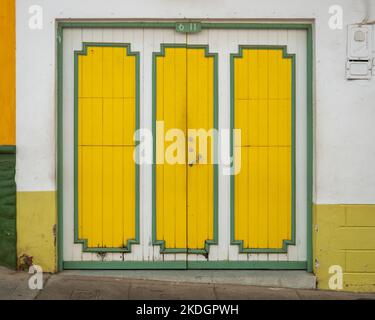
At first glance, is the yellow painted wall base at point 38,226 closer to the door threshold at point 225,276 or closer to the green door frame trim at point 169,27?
the green door frame trim at point 169,27

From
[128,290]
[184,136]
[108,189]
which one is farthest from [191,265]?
[184,136]

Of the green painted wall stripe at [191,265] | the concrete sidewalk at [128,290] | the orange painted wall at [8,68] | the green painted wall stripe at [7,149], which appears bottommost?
the concrete sidewalk at [128,290]

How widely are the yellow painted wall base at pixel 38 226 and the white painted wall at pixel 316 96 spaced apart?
0.11 metres

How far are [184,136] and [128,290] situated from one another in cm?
173

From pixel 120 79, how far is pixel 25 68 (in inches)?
39.4

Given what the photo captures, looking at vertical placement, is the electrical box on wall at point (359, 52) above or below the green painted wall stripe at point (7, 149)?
above

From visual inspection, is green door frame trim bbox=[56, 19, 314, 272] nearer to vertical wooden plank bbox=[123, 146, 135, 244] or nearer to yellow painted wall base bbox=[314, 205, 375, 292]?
yellow painted wall base bbox=[314, 205, 375, 292]

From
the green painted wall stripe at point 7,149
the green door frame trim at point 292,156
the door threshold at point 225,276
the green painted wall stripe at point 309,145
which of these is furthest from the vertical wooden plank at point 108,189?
the green painted wall stripe at point 309,145

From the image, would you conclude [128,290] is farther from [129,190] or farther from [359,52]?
[359,52]

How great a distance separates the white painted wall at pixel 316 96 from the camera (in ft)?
24.3

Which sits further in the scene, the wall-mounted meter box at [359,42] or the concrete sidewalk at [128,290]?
the wall-mounted meter box at [359,42]

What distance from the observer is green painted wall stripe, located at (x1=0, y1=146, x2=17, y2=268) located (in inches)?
293

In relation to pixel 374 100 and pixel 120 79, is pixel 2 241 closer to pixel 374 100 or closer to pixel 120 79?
pixel 120 79

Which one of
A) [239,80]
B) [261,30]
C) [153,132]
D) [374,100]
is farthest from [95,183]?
[374,100]
